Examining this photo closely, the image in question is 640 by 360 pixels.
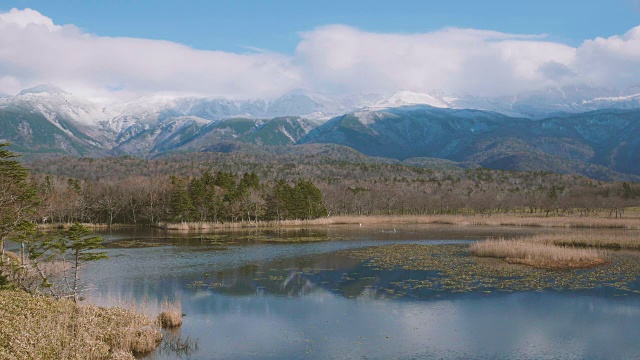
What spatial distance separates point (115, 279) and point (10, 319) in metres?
25.5

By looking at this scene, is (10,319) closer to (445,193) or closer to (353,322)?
(353,322)

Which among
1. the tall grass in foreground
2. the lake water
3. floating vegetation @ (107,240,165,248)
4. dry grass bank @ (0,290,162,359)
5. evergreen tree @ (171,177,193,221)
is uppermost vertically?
evergreen tree @ (171,177,193,221)

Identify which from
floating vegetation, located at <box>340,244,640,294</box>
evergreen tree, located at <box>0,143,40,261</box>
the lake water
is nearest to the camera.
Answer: the lake water

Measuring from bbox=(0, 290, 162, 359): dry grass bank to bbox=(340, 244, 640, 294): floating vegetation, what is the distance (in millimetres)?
22717

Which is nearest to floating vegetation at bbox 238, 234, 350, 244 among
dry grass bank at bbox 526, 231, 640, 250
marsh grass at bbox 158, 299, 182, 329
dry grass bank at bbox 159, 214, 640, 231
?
dry grass bank at bbox 159, 214, 640, 231

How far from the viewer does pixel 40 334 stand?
73.1 ft

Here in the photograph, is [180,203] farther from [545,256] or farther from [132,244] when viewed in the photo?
[545,256]

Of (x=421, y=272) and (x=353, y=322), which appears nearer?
(x=353, y=322)

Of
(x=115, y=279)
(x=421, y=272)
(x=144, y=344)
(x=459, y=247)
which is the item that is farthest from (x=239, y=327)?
(x=459, y=247)

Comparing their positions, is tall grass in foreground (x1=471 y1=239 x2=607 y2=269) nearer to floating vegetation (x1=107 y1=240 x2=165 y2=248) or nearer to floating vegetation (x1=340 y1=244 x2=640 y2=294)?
floating vegetation (x1=340 y1=244 x2=640 y2=294)

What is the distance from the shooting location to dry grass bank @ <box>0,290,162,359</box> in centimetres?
2153

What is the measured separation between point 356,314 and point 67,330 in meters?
18.0

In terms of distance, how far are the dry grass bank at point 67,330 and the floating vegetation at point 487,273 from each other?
2272 centimetres

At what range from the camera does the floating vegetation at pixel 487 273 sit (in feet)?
145
